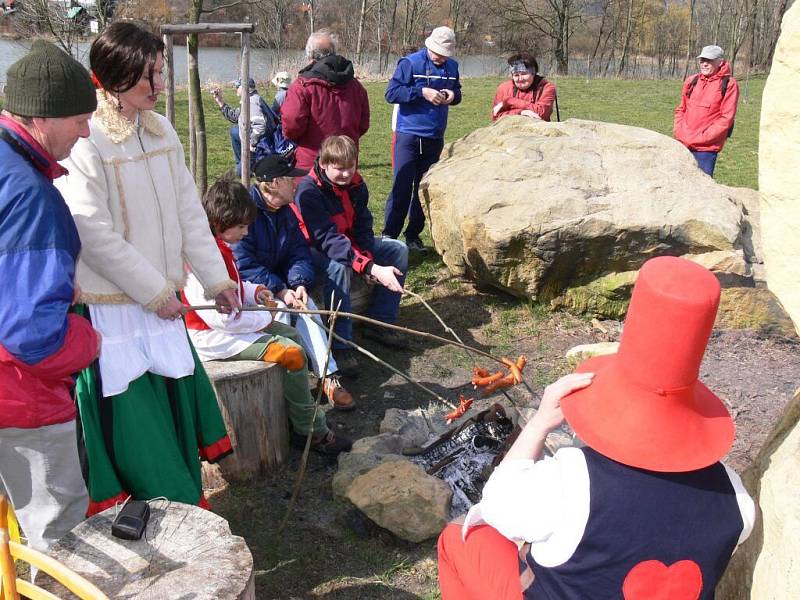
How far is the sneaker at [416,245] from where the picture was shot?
6347 mm

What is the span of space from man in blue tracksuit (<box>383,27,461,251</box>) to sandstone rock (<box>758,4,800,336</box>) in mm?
4295

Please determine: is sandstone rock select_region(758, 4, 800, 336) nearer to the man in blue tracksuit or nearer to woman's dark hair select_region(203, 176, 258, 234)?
woman's dark hair select_region(203, 176, 258, 234)

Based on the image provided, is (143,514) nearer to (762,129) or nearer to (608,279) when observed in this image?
(762,129)

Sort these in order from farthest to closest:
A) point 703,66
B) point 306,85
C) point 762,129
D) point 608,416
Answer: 1. point 703,66
2. point 306,85
3. point 762,129
4. point 608,416

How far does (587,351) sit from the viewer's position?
4.32 meters

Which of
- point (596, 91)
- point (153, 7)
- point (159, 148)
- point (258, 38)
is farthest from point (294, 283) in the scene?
point (258, 38)

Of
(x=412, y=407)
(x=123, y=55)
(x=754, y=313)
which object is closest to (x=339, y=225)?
(x=412, y=407)

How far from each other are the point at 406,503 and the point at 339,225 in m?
2.08

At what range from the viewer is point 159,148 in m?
2.57

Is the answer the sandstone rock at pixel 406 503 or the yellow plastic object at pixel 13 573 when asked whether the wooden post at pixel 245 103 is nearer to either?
the sandstone rock at pixel 406 503

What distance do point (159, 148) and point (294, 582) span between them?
1.69m

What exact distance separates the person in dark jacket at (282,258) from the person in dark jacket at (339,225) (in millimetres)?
242

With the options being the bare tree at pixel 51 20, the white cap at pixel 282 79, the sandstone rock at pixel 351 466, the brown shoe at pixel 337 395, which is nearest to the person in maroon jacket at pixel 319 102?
the brown shoe at pixel 337 395

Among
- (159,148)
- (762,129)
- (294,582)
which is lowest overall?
(294,582)
